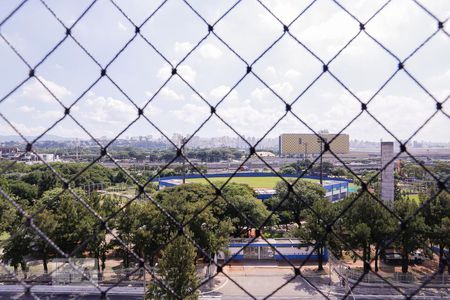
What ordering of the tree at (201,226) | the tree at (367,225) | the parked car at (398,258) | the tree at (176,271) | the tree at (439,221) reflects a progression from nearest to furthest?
the tree at (176,271), the tree at (367,225), the tree at (439,221), the tree at (201,226), the parked car at (398,258)

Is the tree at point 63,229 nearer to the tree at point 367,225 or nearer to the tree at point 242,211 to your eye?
the tree at point 242,211

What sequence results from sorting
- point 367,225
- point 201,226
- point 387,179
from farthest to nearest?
point 387,179, point 201,226, point 367,225

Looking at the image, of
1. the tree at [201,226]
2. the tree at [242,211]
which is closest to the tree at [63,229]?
the tree at [201,226]

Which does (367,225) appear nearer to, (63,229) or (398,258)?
(398,258)

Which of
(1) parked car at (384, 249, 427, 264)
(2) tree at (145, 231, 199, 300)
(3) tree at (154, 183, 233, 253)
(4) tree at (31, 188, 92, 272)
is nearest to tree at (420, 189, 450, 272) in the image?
(1) parked car at (384, 249, 427, 264)

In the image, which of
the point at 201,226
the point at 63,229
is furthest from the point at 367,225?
the point at 63,229

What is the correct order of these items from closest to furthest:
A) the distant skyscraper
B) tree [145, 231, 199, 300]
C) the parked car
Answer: tree [145, 231, 199, 300] → the parked car → the distant skyscraper

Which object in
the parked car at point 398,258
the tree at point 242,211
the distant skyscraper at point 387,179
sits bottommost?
the parked car at point 398,258

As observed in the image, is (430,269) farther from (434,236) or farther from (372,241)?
(372,241)

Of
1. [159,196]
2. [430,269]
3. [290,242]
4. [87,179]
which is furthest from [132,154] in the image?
[430,269]

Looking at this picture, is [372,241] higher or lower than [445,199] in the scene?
lower

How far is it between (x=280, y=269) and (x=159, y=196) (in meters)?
4.06

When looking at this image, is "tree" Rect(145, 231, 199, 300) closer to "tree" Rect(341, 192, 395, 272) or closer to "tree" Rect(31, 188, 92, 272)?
"tree" Rect(31, 188, 92, 272)

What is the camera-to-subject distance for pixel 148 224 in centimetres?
576
